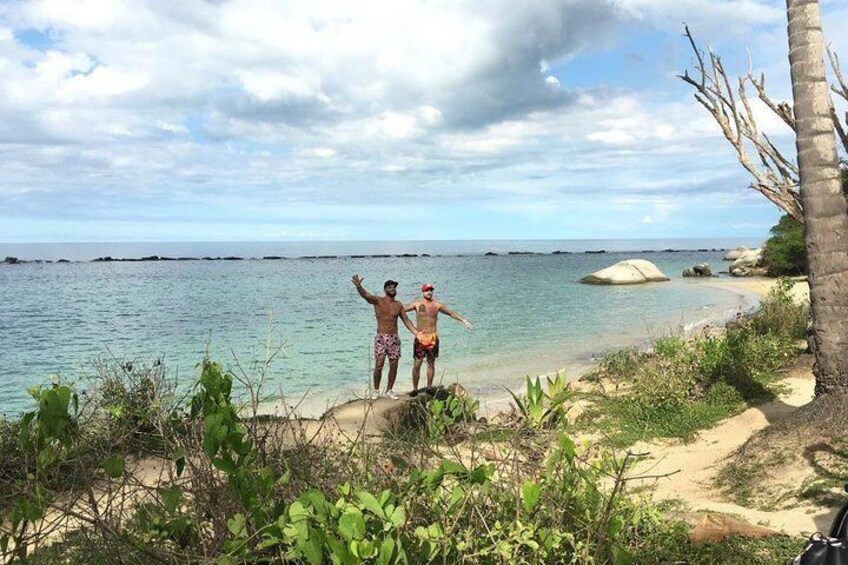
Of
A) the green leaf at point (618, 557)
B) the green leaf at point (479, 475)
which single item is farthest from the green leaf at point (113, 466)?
the green leaf at point (618, 557)

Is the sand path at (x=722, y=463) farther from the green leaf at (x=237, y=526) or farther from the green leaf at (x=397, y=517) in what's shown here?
the green leaf at (x=237, y=526)

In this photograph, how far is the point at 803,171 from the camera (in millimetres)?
7055

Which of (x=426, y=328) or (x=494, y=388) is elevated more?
(x=426, y=328)

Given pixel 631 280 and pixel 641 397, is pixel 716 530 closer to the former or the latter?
pixel 641 397

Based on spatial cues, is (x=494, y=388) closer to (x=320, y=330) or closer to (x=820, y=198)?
(x=820, y=198)

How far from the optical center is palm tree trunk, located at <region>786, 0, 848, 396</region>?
691 centimetres

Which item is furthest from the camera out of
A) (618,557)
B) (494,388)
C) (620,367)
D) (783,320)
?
(494,388)

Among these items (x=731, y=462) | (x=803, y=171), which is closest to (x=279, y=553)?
(x=731, y=462)

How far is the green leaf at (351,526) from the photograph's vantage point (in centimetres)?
252

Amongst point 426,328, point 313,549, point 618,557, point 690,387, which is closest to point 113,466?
point 313,549

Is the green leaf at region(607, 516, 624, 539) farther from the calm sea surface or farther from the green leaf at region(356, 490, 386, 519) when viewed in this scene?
the calm sea surface

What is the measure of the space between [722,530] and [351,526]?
11.6 feet

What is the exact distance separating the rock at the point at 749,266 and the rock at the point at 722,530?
175ft

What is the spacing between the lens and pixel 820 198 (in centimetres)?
694
